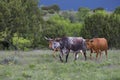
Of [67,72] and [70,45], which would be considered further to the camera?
[70,45]

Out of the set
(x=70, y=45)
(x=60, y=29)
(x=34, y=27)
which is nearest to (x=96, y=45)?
(x=70, y=45)

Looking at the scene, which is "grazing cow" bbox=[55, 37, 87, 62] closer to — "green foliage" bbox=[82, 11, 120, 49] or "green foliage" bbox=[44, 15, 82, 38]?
"green foliage" bbox=[44, 15, 82, 38]

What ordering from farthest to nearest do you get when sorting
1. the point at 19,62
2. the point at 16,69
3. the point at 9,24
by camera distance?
the point at 9,24 → the point at 19,62 → the point at 16,69

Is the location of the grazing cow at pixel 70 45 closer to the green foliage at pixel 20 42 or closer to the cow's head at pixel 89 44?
the cow's head at pixel 89 44

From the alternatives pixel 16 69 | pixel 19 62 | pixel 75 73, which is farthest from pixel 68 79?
pixel 19 62

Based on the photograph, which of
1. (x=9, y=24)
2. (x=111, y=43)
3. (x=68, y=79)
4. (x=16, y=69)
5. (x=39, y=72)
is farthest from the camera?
(x=111, y=43)

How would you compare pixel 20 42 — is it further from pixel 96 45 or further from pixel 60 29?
pixel 96 45

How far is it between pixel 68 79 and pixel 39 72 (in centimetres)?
209

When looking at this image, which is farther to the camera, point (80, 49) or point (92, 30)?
point (92, 30)

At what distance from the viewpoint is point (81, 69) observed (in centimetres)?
1842

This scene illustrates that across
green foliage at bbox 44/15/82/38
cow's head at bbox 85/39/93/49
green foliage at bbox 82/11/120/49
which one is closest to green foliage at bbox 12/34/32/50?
green foliage at bbox 44/15/82/38

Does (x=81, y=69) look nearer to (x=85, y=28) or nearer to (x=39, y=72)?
(x=39, y=72)

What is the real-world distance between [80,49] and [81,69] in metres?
4.99

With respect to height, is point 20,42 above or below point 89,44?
below
